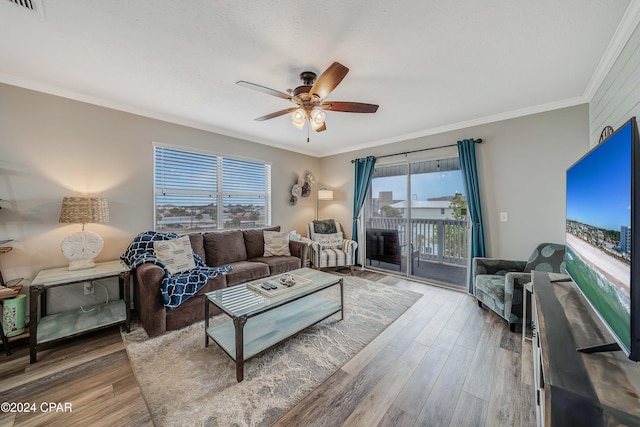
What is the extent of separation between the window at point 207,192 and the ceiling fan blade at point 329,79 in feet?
8.13

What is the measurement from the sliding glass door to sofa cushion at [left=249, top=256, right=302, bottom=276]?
1695mm

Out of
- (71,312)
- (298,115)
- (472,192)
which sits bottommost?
(71,312)

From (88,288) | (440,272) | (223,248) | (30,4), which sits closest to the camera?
(30,4)

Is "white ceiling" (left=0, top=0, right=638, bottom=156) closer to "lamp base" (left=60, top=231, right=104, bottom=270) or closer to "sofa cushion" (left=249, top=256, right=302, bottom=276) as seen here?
"lamp base" (left=60, top=231, right=104, bottom=270)

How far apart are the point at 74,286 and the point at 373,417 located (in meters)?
3.29

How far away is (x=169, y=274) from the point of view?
2.42 m

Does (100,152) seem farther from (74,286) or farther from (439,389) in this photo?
(439,389)

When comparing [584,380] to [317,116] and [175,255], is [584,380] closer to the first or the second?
[317,116]

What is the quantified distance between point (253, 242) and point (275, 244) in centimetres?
36

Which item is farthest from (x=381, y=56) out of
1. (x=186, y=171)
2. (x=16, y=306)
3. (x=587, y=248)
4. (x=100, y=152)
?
(x=16, y=306)

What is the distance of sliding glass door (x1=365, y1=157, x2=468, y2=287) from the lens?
366 cm

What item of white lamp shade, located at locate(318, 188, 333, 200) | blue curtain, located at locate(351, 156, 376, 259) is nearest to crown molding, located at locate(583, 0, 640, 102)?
blue curtain, located at locate(351, 156, 376, 259)

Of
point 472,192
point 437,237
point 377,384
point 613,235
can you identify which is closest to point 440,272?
point 437,237

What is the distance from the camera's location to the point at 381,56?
192 cm
